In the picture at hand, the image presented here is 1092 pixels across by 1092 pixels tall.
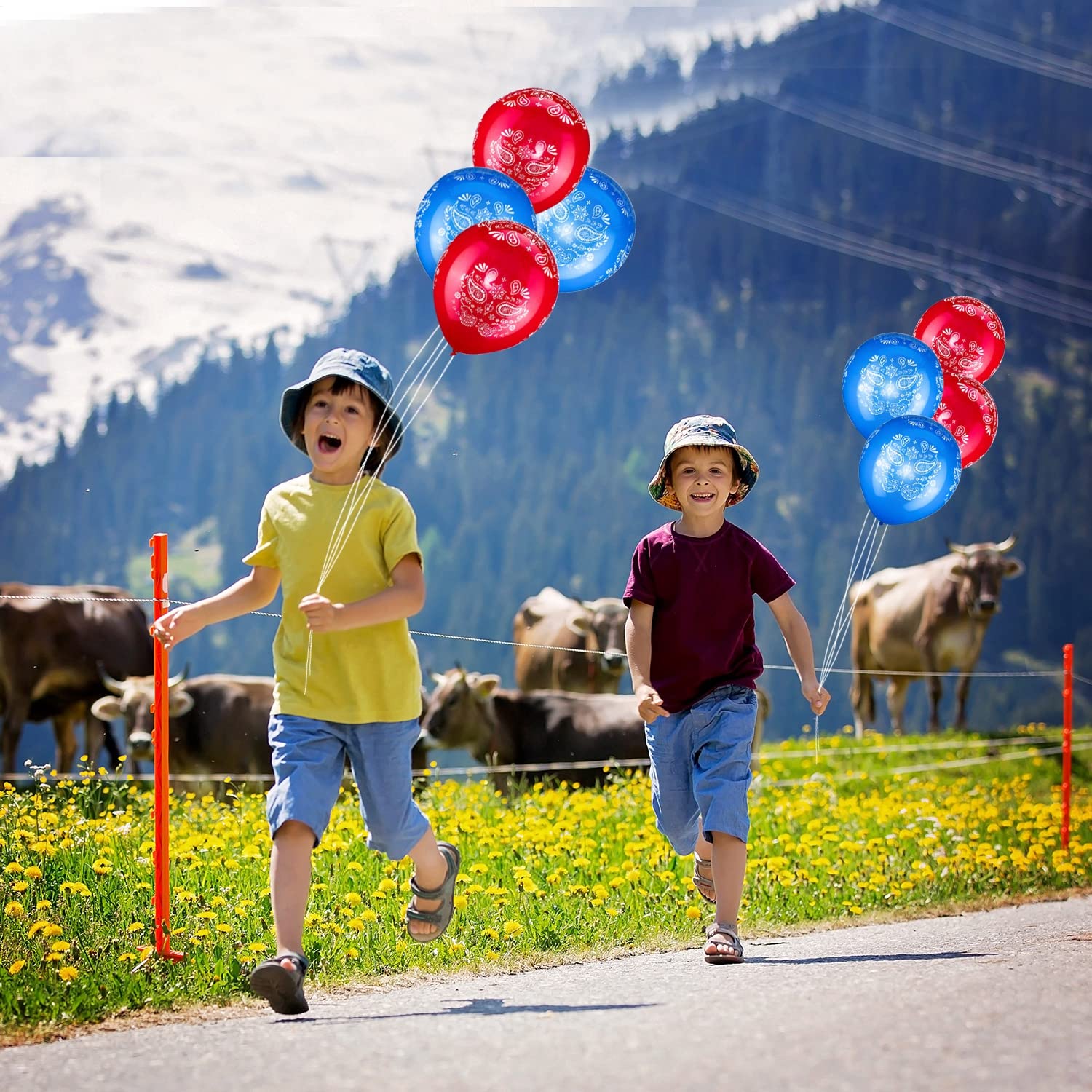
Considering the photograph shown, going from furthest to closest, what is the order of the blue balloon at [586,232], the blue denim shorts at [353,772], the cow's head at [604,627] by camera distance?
the cow's head at [604,627] < the blue balloon at [586,232] < the blue denim shorts at [353,772]

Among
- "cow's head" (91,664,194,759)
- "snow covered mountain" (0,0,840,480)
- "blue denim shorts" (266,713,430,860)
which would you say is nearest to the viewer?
"blue denim shorts" (266,713,430,860)

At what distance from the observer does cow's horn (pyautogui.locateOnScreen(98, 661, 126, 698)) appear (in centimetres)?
1088

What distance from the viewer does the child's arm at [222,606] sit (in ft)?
12.9

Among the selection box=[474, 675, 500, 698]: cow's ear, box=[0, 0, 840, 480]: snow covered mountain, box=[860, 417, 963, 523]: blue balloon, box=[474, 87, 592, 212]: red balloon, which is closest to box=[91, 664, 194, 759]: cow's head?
box=[474, 675, 500, 698]: cow's ear

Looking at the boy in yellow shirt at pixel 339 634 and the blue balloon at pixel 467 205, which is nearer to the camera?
the boy in yellow shirt at pixel 339 634

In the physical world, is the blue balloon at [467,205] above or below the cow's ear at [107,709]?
above

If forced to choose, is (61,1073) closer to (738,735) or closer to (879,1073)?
(879,1073)

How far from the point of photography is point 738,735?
448cm

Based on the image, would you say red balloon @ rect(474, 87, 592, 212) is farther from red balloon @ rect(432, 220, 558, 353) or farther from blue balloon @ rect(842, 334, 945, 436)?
blue balloon @ rect(842, 334, 945, 436)

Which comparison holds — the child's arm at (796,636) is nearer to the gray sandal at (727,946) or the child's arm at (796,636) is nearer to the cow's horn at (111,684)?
the gray sandal at (727,946)

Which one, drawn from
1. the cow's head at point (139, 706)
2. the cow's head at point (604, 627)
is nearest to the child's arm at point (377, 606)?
the cow's head at point (139, 706)

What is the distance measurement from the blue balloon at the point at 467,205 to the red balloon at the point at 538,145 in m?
0.25

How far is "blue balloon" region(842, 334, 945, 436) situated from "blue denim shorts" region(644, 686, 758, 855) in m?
1.80

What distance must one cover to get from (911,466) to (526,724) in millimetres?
5662
